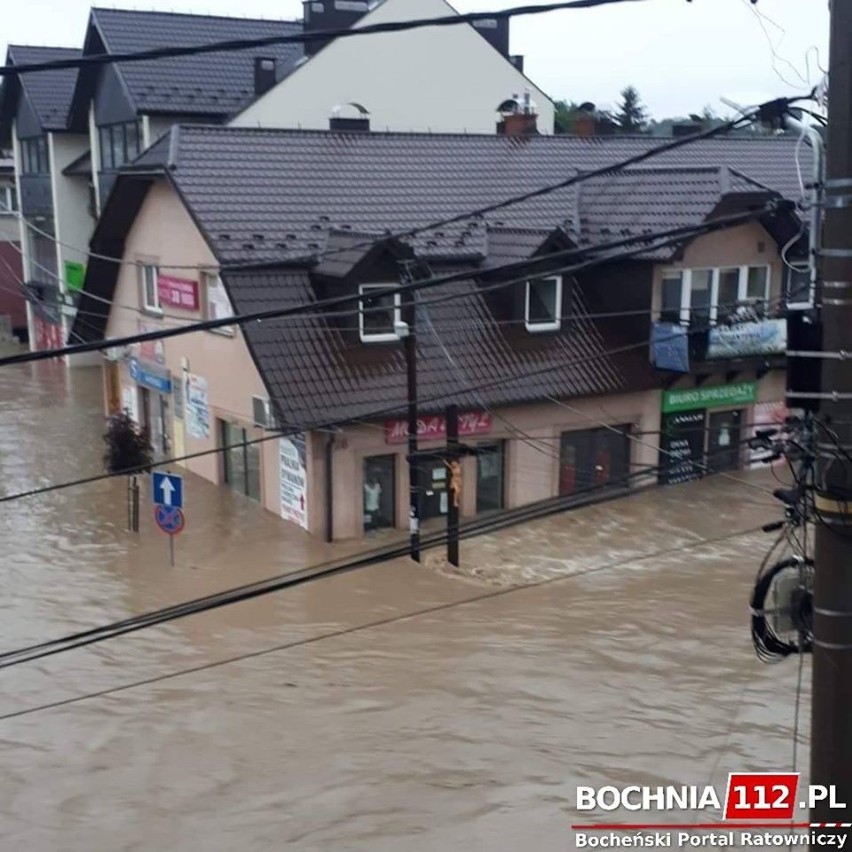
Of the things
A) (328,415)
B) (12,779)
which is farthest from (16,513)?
(12,779)

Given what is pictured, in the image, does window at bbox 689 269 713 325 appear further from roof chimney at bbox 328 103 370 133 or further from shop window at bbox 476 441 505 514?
roof chimney at bbox 328 103 370 133

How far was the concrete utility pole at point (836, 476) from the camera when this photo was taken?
218 inches

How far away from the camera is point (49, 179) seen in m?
35.4

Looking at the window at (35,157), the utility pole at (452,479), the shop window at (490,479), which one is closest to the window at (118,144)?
the window at (35,157)

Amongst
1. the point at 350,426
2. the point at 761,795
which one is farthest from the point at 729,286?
the point at 761,795

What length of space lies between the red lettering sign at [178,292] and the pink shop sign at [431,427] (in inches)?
197

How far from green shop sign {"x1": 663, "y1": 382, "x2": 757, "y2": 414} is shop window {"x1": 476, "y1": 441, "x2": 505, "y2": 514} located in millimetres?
3927

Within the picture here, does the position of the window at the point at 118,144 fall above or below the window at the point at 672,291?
above

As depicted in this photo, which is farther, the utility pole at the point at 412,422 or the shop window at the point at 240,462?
the shop window at the point at 240,462

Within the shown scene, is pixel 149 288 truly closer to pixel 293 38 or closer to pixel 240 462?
pixel 240 462

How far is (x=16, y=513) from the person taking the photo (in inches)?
803

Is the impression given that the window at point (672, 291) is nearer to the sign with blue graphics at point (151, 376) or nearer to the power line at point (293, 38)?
the sign with blue graphics at point (151, 376)

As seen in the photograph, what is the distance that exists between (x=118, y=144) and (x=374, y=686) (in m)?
22.2

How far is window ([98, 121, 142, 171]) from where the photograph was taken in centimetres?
2970
